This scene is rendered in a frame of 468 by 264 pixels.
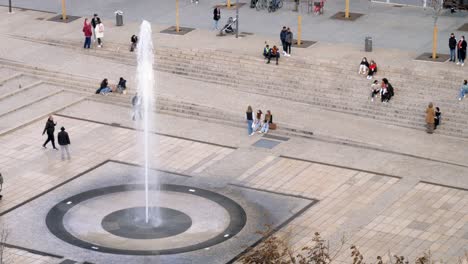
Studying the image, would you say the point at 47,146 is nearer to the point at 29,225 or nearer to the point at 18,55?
the point at 29,225

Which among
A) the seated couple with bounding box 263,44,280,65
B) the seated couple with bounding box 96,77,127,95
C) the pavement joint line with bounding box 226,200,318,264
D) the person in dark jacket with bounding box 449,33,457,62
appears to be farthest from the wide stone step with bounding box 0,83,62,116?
the person in dark jacket with bounding box 449,33,457,62

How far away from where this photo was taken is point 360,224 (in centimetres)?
3959

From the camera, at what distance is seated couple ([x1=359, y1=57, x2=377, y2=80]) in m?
51.8

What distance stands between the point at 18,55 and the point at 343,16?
1663 centimetres

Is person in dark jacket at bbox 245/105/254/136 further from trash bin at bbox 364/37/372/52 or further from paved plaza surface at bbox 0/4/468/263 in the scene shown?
trash bin at bbox 364/37/372/52

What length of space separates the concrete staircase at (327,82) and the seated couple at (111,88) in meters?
2.42

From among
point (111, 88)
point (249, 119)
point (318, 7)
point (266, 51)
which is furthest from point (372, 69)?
point (111, 88)

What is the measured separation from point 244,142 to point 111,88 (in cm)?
845

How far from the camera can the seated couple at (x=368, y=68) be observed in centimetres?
5178

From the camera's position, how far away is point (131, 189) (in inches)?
1683

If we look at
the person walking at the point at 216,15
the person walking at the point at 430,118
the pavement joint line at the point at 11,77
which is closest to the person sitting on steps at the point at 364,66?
the person walking at the point at 430,118

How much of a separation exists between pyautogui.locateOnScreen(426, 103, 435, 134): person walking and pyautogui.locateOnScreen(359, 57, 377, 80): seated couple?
4.55 metres

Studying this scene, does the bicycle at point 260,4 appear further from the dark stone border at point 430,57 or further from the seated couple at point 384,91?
the seated couple at point 384,91

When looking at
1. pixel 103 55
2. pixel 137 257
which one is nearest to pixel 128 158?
pixel 137 257
